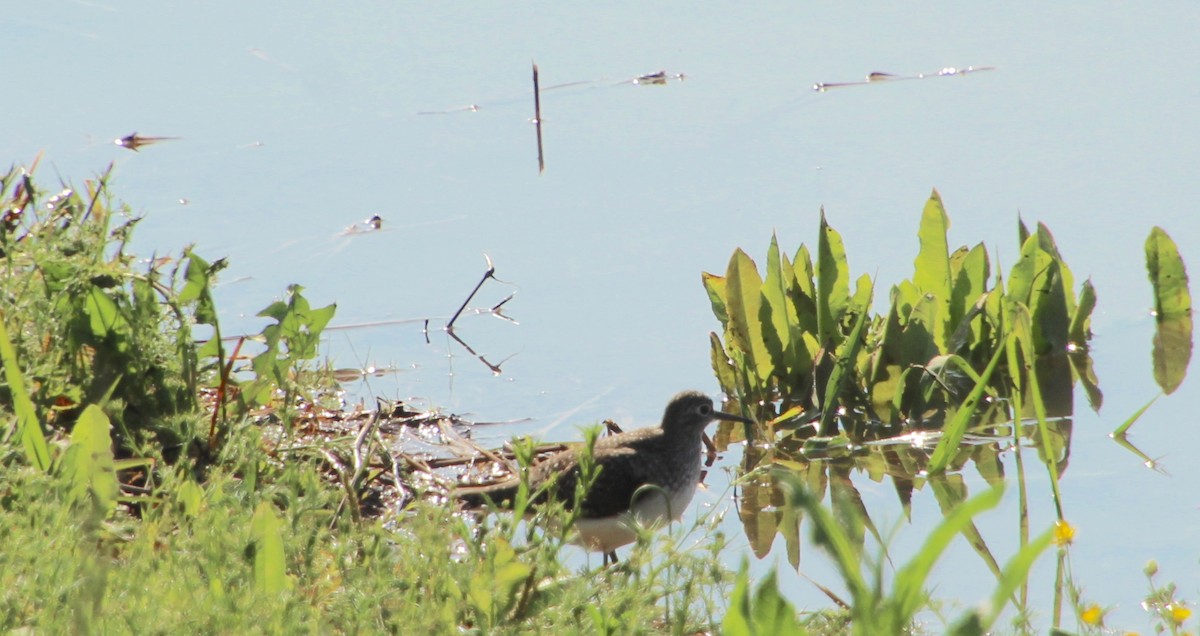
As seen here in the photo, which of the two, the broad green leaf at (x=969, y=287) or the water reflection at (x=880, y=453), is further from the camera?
the broad green leaf at (x=969, y=287)

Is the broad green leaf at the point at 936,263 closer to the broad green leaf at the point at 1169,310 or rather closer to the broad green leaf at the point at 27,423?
the broad green leaf at the point at 1169,310

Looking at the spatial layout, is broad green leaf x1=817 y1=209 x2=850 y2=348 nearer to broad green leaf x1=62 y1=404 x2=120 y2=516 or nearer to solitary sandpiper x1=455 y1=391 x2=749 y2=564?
solitary sandpiper x1=455 y1=391 x2=749 y2=564

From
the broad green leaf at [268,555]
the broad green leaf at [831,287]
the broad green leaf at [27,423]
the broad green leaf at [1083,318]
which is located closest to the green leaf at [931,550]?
the broad green leaf at [268,555]

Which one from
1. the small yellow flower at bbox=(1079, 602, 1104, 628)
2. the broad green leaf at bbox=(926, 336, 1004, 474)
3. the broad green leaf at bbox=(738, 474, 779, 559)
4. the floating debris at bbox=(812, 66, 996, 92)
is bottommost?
the broad green leaf at bbox=(738, 474, 779, 559)

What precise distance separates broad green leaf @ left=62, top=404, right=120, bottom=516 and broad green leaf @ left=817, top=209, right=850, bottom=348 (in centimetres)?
354

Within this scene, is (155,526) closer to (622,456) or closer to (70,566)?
(70,566)

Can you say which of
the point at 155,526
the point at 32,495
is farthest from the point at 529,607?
the point at 32,495

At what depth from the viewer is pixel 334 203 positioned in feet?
27.3

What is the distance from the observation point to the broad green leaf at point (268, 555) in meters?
3.27

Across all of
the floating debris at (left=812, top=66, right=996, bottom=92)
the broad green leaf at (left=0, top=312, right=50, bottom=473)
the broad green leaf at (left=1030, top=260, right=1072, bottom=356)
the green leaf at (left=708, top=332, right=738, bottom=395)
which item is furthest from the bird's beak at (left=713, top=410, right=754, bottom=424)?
the floating debris at (left=812, top=66, right=996, bottom=92)

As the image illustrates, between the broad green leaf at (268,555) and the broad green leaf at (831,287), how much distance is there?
372 cm

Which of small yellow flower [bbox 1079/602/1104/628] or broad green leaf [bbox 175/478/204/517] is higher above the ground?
broad green leaf [bbox 175/478/204/517]

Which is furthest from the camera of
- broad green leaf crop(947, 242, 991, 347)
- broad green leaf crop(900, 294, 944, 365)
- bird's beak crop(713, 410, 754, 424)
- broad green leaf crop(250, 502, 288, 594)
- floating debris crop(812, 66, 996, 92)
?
floating debris crop(812, 66, 996, 92)

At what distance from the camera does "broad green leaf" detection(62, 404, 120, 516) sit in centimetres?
401
